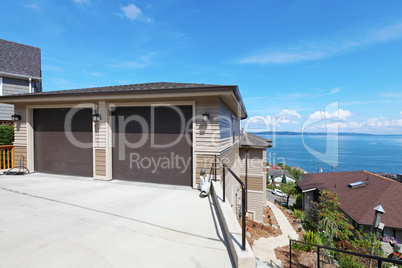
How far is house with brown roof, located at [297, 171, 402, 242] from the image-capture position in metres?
9.42

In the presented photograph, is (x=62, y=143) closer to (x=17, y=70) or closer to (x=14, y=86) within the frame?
(x=14, y=86)

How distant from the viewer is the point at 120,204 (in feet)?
12.6

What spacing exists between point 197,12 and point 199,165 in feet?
27.4

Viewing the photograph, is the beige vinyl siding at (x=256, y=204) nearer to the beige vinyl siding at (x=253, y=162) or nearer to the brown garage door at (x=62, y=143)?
the beige vinyl siding at (x=253, y=162)

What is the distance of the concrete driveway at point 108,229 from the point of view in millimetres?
2102

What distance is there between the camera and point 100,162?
5875mm

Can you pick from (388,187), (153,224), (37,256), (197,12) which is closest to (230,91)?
(153,224)

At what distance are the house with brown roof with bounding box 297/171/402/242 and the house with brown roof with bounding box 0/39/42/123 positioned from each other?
70.4ft

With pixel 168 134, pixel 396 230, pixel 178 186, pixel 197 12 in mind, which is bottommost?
pixel 396 230

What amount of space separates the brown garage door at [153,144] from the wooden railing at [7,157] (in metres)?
4.28

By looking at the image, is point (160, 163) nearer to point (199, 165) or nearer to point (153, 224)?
point (199, 165)

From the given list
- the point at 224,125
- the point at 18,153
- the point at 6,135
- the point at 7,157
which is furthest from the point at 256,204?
the point at 6,135

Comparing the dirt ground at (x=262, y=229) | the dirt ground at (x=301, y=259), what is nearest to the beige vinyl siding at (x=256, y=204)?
the dirt ground at (x=262, y=229)

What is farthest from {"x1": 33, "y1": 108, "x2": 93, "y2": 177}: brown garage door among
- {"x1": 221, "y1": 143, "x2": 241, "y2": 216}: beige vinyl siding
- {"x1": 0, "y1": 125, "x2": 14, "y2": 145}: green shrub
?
{"x1": 221, "y1": 143, "x2": 241, "y2": 216}: beige vinyl siding
